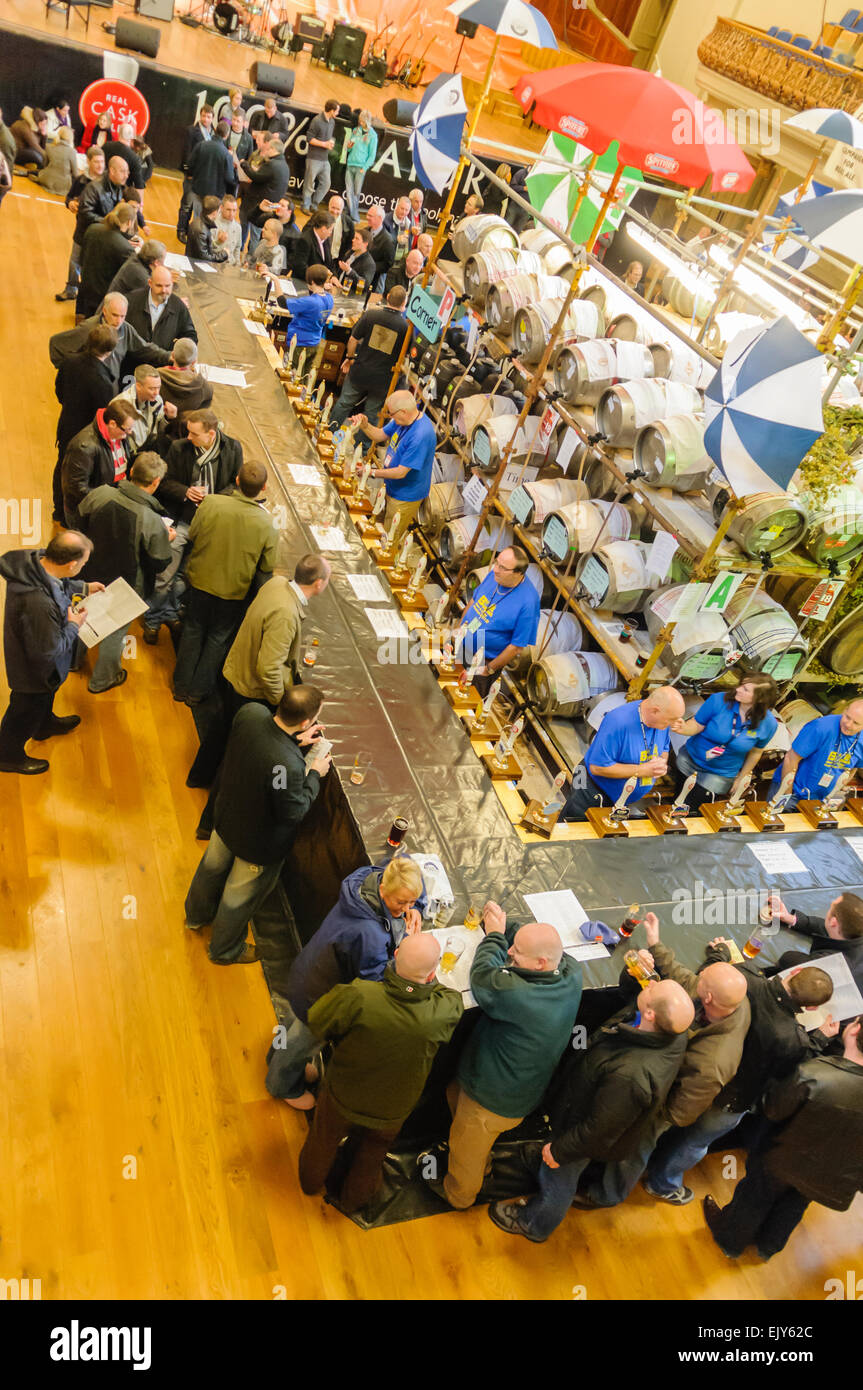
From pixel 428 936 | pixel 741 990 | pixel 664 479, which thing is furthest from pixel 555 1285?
pixel 664 479

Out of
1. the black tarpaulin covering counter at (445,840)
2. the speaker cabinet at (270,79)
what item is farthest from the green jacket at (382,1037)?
the speaker cabinet at (270,79)

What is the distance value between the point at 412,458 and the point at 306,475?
2.36 ft

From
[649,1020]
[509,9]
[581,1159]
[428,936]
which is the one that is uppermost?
[509,9]

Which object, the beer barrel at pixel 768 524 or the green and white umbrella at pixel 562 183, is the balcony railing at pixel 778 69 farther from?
the beer barrel at pixel 768 524

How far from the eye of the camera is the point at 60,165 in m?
10.8

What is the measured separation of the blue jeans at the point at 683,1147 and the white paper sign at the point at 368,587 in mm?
2995

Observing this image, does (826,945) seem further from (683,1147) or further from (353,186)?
(353,186)

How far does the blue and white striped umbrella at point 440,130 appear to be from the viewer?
6.39 metres

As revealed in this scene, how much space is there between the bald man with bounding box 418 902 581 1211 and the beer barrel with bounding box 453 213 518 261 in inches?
209

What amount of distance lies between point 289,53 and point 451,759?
56.9 ft

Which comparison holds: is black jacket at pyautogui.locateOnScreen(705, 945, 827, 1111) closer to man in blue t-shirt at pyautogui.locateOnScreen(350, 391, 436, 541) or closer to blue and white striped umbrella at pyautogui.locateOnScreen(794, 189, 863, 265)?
blue and white striped umbrella at pyautogui.locateOnScreen(794, 189, 863, 265)
